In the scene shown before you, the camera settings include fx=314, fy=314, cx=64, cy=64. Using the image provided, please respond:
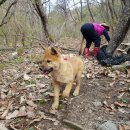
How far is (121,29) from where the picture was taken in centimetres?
1004

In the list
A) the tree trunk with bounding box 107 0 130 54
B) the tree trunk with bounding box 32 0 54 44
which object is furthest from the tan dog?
the tree trunk with bounding box 32 0 54 44

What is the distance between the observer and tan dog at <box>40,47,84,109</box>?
557 cm

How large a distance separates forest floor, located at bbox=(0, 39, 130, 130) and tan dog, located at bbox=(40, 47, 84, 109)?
23 cm

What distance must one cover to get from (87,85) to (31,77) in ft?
4.97

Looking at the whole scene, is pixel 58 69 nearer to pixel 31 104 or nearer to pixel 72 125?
pixel 31 104

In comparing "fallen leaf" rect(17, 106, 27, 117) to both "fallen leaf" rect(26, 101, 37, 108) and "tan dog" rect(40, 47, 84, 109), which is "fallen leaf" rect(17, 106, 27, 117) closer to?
"fallen leaf" rect(26, 101, 37, 108)

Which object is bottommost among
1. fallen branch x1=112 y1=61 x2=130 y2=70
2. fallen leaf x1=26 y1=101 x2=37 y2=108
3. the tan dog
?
fallen leaf x1=26 y1=101 x2=37 y2=108

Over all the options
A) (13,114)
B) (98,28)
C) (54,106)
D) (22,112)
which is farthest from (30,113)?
(98,28)

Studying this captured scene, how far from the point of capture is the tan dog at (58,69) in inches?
219

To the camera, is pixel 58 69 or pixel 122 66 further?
pixel 122 66

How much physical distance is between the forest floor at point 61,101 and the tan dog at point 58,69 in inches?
9.2

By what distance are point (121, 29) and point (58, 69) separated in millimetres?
4725

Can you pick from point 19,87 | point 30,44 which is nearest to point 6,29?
point 30,44

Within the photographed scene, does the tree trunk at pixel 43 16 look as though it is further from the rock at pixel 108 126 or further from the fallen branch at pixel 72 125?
the rock at pixel 108 126
